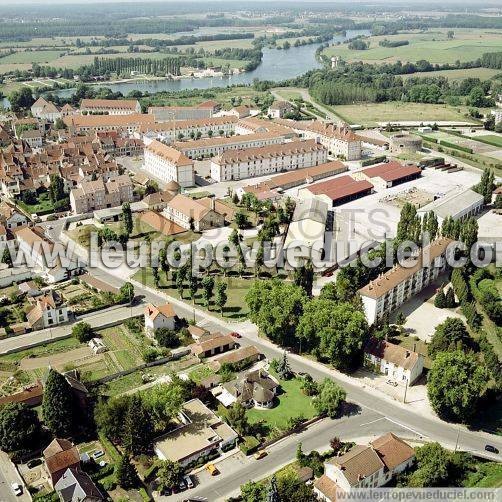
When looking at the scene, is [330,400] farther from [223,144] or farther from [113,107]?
[113,107]

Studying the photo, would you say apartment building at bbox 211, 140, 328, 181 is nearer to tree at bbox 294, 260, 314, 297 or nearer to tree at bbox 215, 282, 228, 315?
tree at bbox 294, 260, 314, 297

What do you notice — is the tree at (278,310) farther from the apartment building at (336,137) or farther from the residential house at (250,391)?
the apartment building at (336,137)

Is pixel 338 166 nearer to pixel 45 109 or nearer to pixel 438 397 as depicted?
pixel 438 397

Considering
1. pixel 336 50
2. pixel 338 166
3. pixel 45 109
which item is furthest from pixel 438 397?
pixel 336 50

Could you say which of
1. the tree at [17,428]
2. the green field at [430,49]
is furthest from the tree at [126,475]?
the green field at [430,49]

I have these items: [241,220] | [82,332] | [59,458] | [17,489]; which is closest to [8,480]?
[17,489]
